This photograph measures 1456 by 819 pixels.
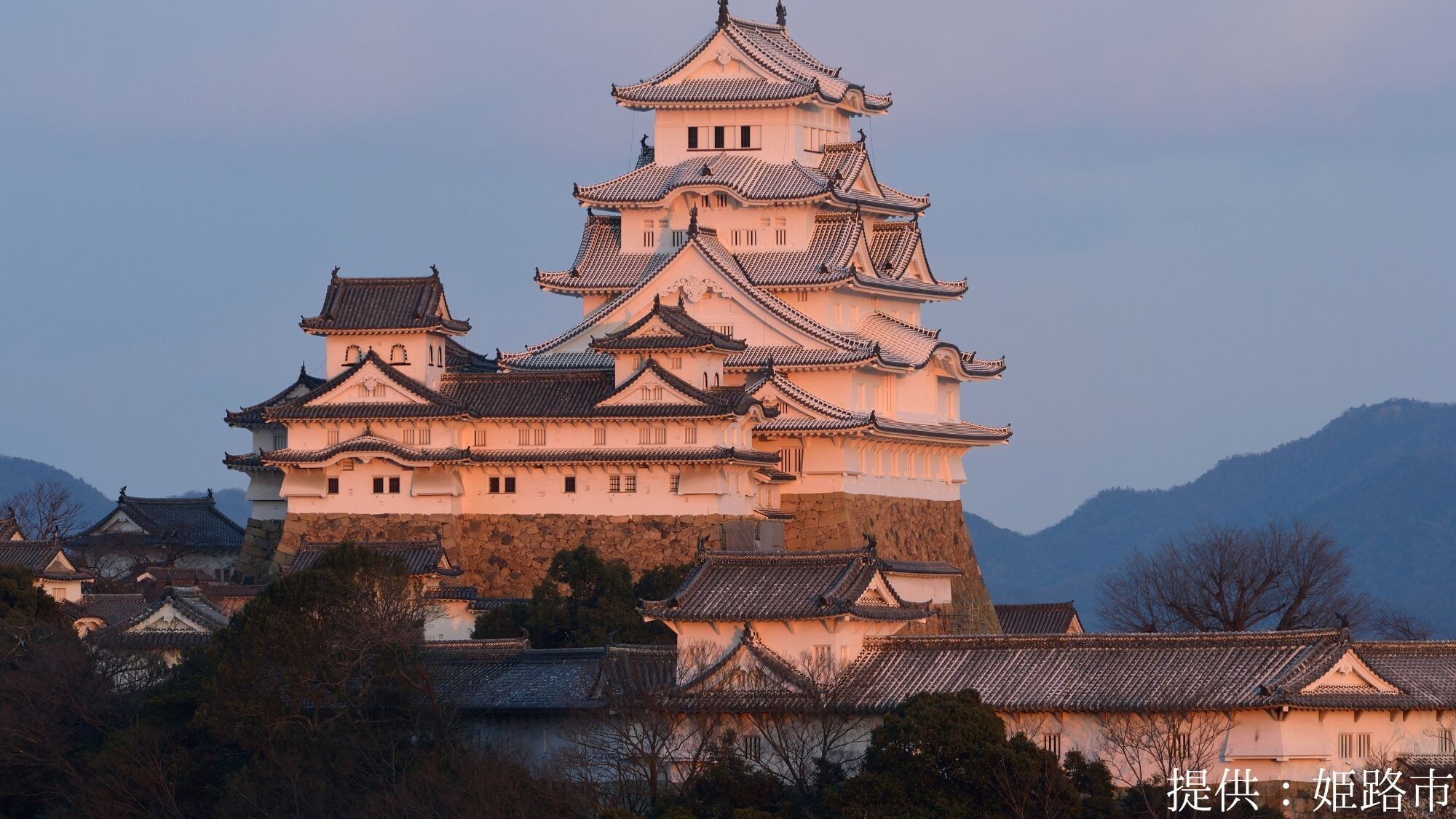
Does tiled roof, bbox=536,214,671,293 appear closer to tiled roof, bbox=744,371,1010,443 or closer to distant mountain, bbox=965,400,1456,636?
tiled roof, bbox=744,371,1010,443

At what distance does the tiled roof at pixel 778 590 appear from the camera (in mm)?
39938

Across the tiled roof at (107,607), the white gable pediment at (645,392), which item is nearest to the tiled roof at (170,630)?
the tiled roof at (107,607)

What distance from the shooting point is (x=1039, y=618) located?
6462 centimetres

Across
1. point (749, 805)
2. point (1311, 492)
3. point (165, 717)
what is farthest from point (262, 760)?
point (1311, 492)

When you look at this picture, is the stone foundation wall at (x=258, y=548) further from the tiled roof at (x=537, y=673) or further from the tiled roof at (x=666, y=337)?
the tiled roof at (x=537, y=673)

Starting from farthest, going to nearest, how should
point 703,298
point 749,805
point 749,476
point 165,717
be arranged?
point 703,298 → point 749,476 → point 165,717 → point 749,805

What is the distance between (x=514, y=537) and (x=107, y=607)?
8.58m

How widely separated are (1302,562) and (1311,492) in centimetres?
13185

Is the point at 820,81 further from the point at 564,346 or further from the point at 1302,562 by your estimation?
the point at 1302,562

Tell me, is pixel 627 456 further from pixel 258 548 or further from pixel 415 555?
pixel 258 548

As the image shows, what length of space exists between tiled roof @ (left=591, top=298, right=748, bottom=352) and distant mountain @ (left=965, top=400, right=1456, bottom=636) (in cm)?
10166

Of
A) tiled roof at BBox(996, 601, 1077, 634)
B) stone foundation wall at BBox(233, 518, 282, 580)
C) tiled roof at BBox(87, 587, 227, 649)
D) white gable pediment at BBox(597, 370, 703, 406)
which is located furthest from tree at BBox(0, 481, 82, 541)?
tiled roof at BBox(996, 601, 1077, 634)

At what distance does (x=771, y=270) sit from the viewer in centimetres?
6216

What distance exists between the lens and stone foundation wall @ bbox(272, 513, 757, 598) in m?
55.3
